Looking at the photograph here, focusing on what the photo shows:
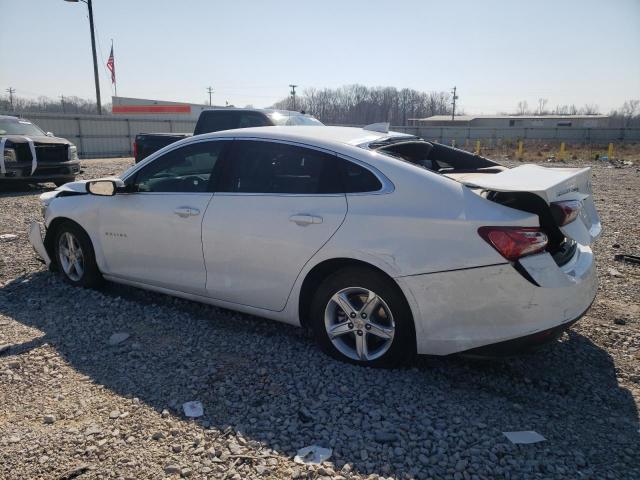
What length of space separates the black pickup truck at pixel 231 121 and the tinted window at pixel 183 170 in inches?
220

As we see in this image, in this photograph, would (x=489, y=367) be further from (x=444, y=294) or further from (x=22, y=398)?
(x=22, y=398)

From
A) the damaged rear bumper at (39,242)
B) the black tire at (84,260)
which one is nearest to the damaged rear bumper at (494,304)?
the black tire at (84,260)

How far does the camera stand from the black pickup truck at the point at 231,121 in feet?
32.8

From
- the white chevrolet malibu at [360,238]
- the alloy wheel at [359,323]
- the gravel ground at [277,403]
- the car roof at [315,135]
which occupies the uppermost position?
the car roof at [315,135]

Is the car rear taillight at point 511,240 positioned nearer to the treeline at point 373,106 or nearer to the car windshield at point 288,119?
the car windshield at point 288,119

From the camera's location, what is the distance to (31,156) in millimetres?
11562

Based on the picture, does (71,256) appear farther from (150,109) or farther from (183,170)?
(150,109)

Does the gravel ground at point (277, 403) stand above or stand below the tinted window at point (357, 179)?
below

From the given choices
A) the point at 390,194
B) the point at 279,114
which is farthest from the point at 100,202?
the point at 279,114

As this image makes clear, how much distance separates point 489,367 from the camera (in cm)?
350

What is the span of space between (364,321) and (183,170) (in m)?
2.20

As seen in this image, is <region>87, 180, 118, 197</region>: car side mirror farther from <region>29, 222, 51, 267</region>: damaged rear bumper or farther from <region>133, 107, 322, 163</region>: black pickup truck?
<region>133, 107, 322, 163</region>: black pickup truck

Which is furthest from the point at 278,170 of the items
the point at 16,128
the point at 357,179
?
the point at 16,128

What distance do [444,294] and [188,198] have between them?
2238 mm
